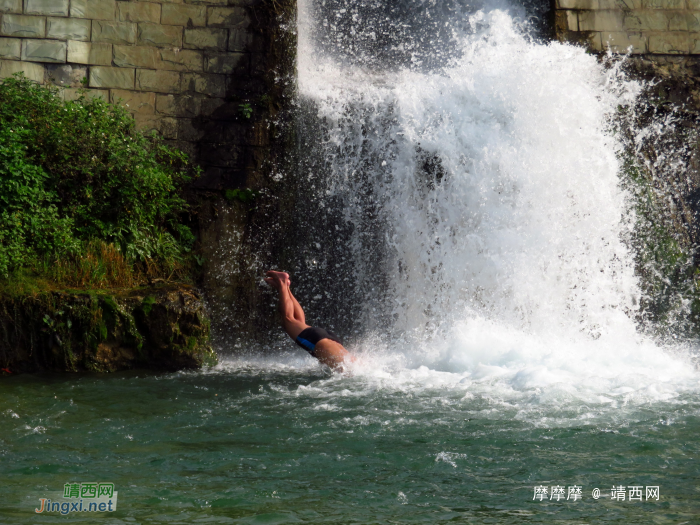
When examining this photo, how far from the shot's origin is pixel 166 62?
359 inches

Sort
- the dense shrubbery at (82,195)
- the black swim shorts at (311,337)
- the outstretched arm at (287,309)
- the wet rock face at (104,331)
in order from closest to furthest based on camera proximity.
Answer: the wet rock face at (104,331), the black swim shorts at (311,337), the dense shrubbery at (82,195), the outstretched arm at (287,309)

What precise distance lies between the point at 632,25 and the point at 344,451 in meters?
8.57

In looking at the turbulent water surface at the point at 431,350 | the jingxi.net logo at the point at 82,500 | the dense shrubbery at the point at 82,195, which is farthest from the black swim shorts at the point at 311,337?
the jingxi.net logo at the point at 82,500

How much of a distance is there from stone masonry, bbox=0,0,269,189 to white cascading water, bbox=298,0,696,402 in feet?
3.10

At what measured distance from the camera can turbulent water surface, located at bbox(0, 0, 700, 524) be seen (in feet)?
12.0

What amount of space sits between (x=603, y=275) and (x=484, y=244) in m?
1.62

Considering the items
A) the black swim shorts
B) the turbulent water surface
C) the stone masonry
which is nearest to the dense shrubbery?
the stone masonry

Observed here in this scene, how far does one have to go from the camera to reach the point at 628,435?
445 cm

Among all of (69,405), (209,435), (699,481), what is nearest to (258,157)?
(69,405)

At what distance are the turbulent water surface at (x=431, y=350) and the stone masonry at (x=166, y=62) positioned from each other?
0.89m

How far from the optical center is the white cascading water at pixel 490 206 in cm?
817

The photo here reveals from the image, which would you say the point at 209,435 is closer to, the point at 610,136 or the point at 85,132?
the point at 85,132

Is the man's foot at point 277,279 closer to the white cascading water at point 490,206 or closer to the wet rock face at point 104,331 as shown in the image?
the wet rock face at point 104,331

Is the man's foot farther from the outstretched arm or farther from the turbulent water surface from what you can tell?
the turbulent water surface
